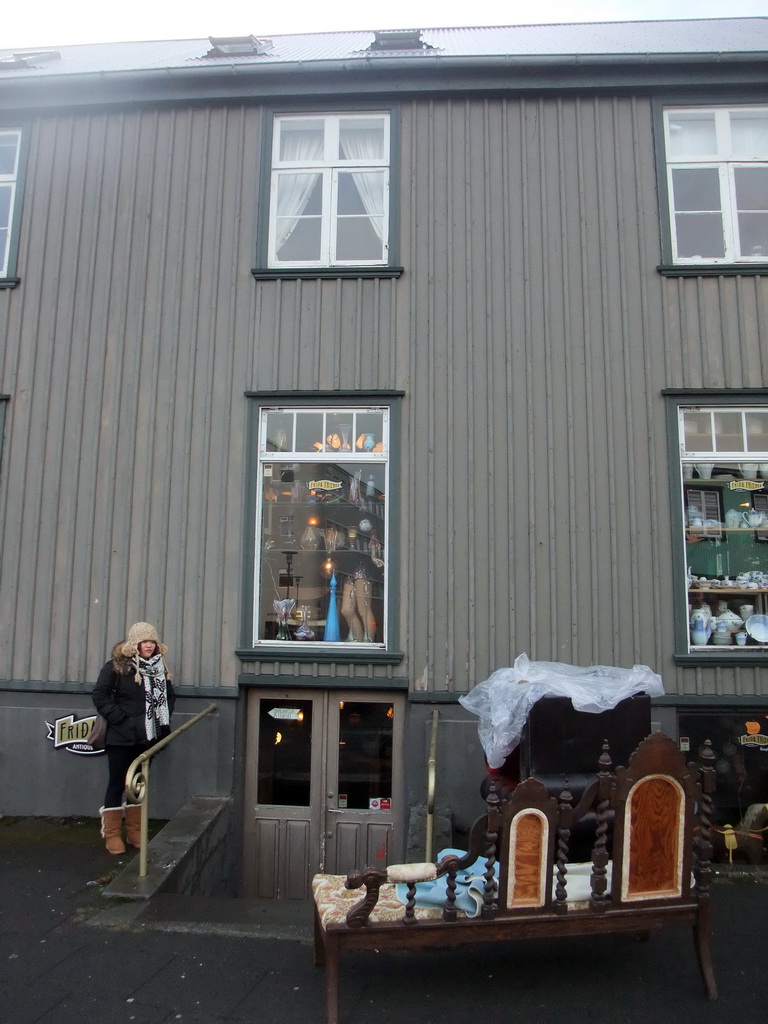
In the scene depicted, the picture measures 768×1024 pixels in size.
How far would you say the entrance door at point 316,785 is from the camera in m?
7.15

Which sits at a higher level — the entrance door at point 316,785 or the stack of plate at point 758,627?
the stack of plate at point 758,627

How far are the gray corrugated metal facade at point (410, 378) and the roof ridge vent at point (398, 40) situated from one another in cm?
161

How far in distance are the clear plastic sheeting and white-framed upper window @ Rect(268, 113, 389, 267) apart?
444 centimetres

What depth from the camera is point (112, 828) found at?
20.1ft

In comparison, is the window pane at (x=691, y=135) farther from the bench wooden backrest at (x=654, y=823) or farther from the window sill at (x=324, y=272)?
the bench wooden backrest at (x=654, y=823)

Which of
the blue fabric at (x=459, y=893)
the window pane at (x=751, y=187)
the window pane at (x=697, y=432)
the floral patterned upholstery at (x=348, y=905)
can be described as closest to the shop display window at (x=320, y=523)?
the window pane at (x=697, y=432)

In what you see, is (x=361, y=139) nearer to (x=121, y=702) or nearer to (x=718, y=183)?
(x=718, y=183)

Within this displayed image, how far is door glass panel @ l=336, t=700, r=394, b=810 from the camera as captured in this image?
720 centimetres

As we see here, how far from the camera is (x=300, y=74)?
25.9ft

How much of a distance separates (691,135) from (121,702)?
7.72 metres

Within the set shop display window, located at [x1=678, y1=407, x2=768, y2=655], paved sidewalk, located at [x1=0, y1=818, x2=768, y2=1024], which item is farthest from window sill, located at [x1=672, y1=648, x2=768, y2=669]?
paved sidewalk, located at [x1=0, y1=818, x2=768, y2=1024]

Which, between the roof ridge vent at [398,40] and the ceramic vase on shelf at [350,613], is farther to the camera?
the roof ridge vent at [398,40]

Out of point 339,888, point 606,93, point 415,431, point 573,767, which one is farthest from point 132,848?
point 606,93

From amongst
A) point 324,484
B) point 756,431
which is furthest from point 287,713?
point 756,431
